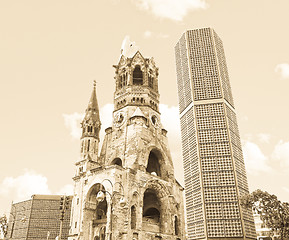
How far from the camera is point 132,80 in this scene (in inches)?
2143

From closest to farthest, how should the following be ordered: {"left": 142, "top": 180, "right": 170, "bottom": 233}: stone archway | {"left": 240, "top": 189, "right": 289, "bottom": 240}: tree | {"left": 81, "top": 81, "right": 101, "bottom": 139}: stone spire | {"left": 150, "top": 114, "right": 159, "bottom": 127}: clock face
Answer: {"left": 240, "top": 189, "right": 289, "bottom": 240}: tree → {"left": 142, "top": 180, "right": 170, "bottom": 233}: stone archway → {"left": 81, "top": 81, "right": 101, "bottom": 139}: stone spire → {"left": 150, "top": 114, "right": 159, "bottom": 127}: clock face

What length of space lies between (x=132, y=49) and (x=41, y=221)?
3185 inches

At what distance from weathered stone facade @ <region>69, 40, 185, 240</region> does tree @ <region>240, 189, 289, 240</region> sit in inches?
663

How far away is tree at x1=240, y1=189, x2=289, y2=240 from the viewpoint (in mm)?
25828

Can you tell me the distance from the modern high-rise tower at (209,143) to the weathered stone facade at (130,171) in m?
18.3

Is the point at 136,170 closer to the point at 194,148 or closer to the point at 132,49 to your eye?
A: the point at 132,49

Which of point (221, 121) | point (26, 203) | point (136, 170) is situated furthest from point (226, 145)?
point (26, 203)

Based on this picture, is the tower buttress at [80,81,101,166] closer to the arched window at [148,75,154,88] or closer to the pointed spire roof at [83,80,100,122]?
the pointed spire roof at [83,80,100,122]

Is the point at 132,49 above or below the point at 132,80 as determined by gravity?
above

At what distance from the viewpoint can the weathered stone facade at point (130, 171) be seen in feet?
126

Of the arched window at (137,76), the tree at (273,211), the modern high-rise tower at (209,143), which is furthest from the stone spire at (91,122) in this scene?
the tree at (273,211)

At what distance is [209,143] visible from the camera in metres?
69.5

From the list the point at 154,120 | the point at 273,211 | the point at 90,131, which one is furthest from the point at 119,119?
the point at 273,211

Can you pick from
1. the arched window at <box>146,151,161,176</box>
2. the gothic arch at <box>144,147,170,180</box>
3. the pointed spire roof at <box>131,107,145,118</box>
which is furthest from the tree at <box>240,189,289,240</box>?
the pointed spire roof at <box>131,107,145,118</box>
